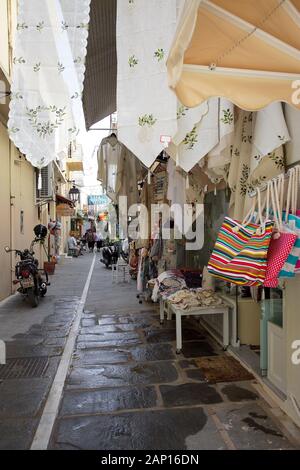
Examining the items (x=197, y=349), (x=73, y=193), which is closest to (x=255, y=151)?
(x=197, y=349)

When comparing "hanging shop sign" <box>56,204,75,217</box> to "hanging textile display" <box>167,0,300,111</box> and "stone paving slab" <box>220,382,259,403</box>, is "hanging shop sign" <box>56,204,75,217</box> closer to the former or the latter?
"stone paving slab" <box>220,382,259,403</box>

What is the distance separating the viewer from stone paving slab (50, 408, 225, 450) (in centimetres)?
306

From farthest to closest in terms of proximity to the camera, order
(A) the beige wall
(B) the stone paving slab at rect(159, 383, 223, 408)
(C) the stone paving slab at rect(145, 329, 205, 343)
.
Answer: (C) the stone paving slab at rect(145, 329, 205, 343) < (B) the stone paving slab at rect(159, 383, 223, 408) < (A) the beige wall

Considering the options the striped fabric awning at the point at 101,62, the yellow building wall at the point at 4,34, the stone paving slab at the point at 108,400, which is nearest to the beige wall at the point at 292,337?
the stone paving slab at the point at 108,400

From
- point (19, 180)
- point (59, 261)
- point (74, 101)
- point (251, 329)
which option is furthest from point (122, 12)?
point (59, 261)

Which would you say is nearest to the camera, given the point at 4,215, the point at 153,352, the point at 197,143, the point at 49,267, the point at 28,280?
the point at 197,143

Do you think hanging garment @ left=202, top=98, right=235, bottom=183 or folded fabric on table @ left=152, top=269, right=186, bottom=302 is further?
folded fabric on table @ left=152, top=269, right=186, bottom=302

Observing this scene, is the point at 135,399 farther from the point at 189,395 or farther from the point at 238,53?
the point at 238,53

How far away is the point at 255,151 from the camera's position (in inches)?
134

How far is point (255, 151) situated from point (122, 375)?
3009mm

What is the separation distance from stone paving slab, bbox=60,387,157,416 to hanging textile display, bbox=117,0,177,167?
8.07ft

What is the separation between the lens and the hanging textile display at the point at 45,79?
265cm

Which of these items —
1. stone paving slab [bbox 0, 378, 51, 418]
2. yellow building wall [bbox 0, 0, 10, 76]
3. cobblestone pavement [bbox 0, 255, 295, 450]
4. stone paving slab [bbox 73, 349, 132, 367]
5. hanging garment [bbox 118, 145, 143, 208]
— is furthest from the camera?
yellow building wall [bbox 0, 0, 10, 76]

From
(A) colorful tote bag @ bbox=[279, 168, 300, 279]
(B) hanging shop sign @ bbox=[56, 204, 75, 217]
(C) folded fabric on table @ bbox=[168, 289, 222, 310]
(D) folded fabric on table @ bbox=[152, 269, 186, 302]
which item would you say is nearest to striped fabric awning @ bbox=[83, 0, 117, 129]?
(A) colorful tote bag @ bbox=[279, 168, 300, 279]
